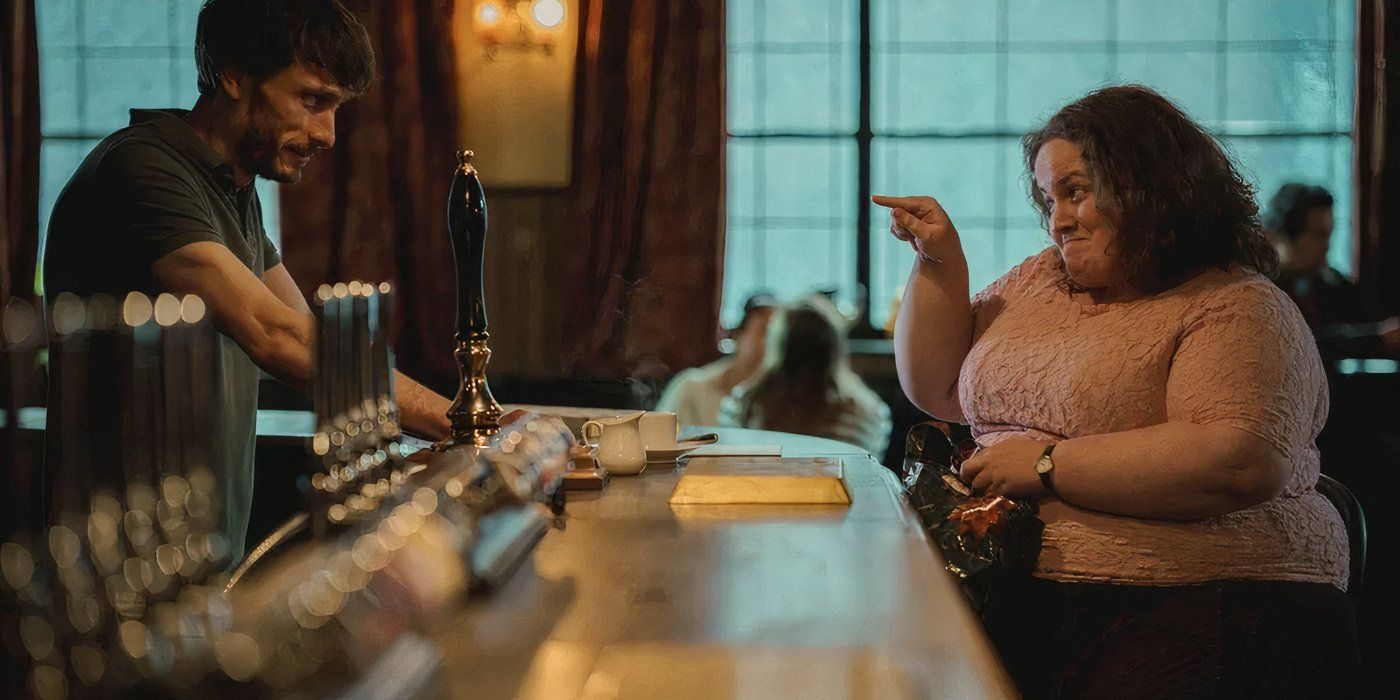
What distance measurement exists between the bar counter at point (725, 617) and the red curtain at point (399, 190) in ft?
12.4

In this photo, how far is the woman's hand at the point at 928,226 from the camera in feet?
7.34

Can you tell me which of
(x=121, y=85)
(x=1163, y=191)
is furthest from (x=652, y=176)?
(x=1163, y=191)

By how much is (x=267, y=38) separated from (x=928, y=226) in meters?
1.18

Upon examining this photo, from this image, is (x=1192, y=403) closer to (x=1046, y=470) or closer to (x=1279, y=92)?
(x=1046, y=470)

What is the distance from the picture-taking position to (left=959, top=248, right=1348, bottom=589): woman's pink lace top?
1.79 metres

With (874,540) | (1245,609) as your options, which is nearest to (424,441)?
(874,540)

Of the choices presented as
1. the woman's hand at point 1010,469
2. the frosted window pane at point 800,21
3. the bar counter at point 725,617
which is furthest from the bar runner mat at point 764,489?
the frosted window pane at point 800,21

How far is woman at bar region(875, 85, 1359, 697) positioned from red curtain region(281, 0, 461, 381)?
3628 mm

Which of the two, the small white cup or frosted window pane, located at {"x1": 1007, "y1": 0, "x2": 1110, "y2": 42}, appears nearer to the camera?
the small white cup

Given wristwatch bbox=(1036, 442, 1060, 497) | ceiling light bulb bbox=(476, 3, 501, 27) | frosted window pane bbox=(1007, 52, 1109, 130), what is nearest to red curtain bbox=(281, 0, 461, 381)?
ceiling light bulb bbox=(476, 3, 501, 27)

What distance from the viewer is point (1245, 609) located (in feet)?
5.81

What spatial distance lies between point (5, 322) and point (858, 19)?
523cm

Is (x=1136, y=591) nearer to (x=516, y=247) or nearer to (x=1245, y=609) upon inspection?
(x=1245, y=609)

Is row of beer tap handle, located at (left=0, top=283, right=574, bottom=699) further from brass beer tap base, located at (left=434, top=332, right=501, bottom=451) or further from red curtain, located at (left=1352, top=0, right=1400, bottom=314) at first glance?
red curtain, located at (left=1352, top=0, right=1400, bottom=314)
